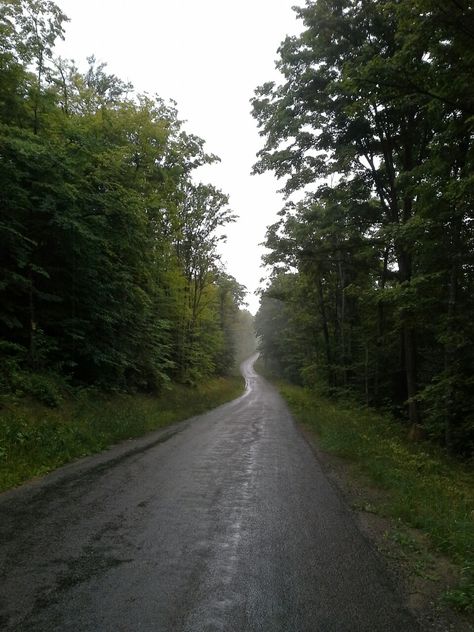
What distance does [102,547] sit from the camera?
4.44m

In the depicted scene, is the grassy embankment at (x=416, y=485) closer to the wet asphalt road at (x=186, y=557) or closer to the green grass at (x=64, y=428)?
the wet asphalt road at (x=186, y=557)

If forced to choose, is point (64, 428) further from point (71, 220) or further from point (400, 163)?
point (400, 163)

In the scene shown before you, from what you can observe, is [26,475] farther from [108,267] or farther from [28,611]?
[108,267]

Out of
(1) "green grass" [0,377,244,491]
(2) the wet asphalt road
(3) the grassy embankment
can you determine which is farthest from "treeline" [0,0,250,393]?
(3) the grassy embankment

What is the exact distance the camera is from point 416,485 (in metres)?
7.27

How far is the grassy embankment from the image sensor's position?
4.70 meters

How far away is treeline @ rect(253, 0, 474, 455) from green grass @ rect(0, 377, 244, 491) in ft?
26.8

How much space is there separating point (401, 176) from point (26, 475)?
1118 cm

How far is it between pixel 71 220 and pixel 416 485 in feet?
32.3

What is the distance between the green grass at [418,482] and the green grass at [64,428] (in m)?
5.59

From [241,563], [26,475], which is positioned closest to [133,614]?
[241,563]

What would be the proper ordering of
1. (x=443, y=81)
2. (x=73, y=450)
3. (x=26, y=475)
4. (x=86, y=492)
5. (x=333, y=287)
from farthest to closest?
(x=333, y=287), (x=73, y=450), (x=443, y=81), (x=26, y=475), (x=86, y=492)

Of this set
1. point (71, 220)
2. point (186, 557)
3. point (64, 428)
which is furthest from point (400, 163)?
point (186, 557)

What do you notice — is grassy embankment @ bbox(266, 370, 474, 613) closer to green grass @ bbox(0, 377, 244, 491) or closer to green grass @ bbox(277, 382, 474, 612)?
green grass @ bbox(277, 382, 474, 612)
